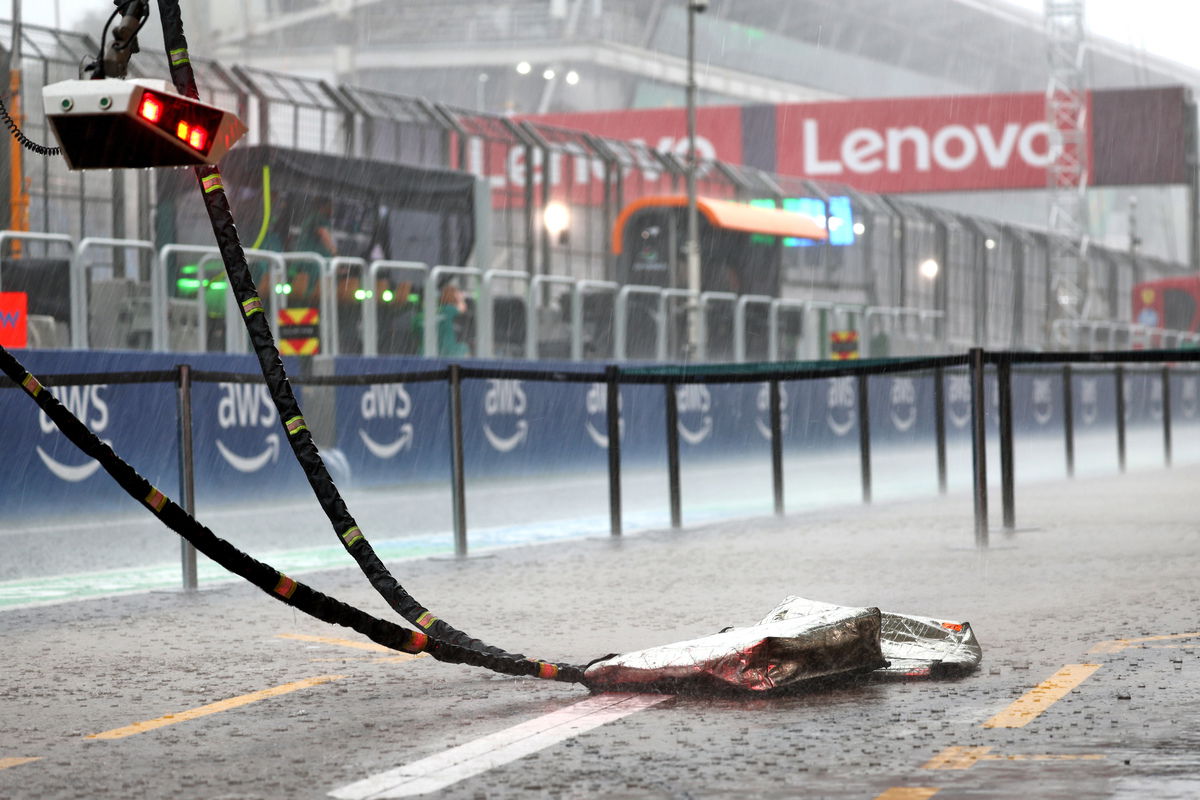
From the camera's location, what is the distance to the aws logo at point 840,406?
24406 mm

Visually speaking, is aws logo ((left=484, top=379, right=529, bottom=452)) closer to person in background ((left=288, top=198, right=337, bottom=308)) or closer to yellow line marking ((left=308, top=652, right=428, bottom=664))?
person in background ((left=288, top=198, right=337, bottom=308))

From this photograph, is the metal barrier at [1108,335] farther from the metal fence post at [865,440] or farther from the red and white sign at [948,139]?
the metal fence post at [865,440]

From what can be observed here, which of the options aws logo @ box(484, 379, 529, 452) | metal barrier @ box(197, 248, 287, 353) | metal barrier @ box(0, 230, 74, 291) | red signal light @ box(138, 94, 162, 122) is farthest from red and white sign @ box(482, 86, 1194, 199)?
red signal light @ box(138, 94, 162, 122)

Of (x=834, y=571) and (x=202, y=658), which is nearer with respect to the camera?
(x=202, y=658)

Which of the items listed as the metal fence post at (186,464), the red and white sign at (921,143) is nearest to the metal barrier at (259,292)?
the metal fence post at (186,464)

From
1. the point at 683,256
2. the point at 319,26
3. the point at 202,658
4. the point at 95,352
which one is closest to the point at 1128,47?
the point at 319,26

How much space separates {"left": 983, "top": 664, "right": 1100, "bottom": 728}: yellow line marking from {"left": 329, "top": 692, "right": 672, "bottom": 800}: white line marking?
3.35ft

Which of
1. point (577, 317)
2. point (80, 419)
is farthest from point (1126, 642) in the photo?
point (577, 317)

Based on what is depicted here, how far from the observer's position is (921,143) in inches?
2210

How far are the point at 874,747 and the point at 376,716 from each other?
4.88 feet

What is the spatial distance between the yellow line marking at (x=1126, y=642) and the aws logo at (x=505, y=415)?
12.6 meters

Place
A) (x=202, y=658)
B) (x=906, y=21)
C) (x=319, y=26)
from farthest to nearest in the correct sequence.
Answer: (x=906, y=21), (x=319, y=26), (x=202, y=658)

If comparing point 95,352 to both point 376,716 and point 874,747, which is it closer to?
point 376,716

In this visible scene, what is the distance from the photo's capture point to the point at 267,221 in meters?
21.1
